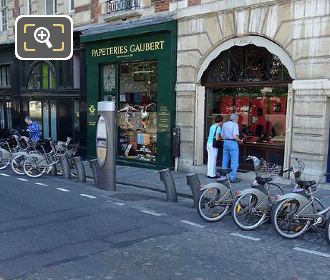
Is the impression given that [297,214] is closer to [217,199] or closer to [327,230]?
[327,230]

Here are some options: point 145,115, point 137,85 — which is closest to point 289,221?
point 145,115

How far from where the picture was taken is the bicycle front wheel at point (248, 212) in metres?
6.52

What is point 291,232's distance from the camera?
20.2 feet

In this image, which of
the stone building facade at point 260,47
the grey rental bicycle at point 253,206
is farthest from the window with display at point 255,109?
the grey rental bicycle at point 253,206

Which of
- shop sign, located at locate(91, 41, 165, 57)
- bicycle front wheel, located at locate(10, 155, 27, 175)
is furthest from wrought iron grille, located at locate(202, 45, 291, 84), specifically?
bicycle front wheel, located at locate(10, 155, 27, 175)

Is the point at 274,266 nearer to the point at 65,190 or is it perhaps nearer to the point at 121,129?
the point at 65,190

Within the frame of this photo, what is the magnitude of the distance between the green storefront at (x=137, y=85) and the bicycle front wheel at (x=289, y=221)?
650 centimetres

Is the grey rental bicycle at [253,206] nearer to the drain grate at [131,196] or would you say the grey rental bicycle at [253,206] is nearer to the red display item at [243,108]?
the drain grate at [131,196]

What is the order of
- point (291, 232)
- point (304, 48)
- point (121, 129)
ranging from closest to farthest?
point (291, 232)
point (304, 48)
point (121, 129)

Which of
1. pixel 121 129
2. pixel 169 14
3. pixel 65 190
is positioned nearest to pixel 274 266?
pixel 65 190

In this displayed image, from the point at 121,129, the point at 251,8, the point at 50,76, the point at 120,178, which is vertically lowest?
the point at 120,178

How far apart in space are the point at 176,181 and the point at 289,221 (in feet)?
16.1

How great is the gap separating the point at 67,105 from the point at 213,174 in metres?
7.51

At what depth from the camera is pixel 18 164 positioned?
39.4ft
